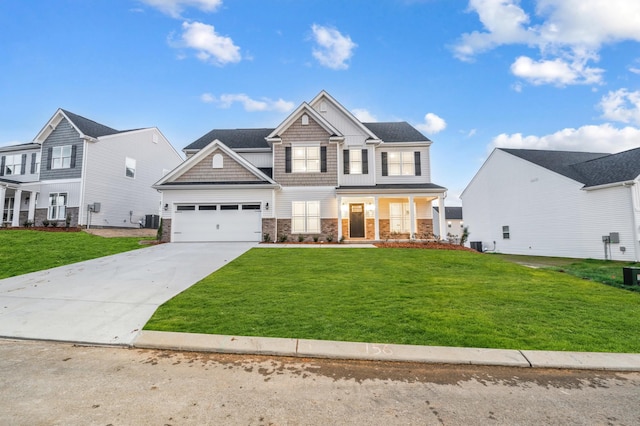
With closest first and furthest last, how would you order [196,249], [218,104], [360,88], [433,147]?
[196,249]
[433,147]
[360,88]
[218,104]

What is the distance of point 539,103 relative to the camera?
23.2 metres

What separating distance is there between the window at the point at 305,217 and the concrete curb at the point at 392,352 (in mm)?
12955

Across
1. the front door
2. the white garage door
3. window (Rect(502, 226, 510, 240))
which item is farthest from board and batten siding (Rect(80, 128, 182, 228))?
window (Rect(502, 226, 510, 240))

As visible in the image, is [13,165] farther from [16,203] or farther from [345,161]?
[345,161]

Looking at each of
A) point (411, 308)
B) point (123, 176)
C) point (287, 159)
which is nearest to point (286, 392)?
point (411, 308)

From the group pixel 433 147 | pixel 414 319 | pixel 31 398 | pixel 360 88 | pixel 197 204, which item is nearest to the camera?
pixel 31 398

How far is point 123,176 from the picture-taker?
22.0m

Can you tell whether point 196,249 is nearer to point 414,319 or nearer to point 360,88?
point 414,319

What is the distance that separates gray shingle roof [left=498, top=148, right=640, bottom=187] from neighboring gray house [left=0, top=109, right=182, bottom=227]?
1172 inches

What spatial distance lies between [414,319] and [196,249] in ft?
36.8

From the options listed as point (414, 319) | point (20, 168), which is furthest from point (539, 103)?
point (20, 168)

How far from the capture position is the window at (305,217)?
17.2m

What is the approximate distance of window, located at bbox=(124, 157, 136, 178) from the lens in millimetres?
22359

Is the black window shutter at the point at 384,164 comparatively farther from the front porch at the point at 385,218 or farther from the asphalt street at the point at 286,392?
the asphalt street at the point at 286,392
